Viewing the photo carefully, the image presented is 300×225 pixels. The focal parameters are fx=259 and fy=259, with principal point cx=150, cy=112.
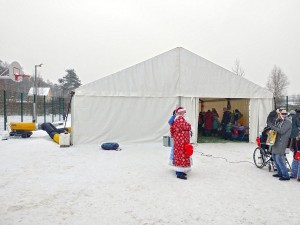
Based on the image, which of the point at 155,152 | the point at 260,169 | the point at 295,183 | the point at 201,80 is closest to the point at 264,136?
the point at 260,169

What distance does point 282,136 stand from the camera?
5.86 metres

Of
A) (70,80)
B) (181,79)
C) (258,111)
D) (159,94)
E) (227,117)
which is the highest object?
(70,80)

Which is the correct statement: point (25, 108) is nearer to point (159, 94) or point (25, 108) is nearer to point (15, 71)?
point (15, 71)

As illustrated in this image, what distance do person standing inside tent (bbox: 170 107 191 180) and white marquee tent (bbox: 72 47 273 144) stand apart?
5.23 m

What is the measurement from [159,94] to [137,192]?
6734 mm

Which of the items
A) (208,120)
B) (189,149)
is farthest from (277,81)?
(189,149)

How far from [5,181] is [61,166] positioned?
1.60m

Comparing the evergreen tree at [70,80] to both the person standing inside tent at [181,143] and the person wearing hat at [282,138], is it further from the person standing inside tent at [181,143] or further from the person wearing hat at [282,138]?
the person wearing hat at [282,138]

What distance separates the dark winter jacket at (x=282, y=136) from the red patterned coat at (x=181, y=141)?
6.48 feet

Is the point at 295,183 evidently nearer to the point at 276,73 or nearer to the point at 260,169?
the point at 260,169

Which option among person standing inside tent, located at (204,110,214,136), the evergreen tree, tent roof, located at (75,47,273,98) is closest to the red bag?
tent roof, located at (75,47,273,98)

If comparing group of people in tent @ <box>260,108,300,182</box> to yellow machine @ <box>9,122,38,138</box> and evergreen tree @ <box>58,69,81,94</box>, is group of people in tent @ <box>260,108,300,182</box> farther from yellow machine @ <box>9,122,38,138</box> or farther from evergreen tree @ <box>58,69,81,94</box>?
evergreen tree @ <box>58,69,81,94</box>

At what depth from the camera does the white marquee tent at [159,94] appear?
11.0m

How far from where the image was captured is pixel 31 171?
6.56m
